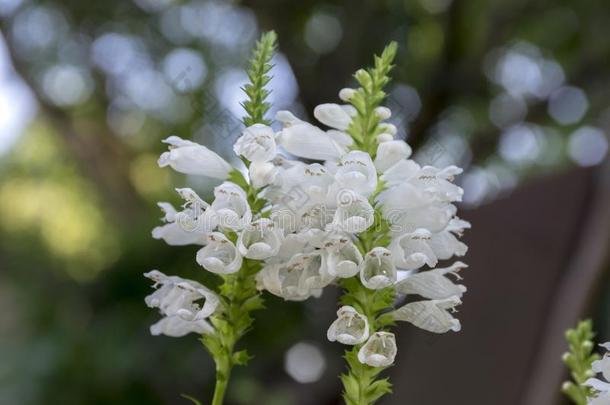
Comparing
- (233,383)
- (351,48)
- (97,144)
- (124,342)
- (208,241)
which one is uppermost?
(208,241)

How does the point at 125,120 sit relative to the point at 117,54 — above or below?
below

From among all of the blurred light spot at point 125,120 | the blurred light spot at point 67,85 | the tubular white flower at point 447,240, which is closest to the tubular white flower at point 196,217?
the tubular white flower at point 447,240

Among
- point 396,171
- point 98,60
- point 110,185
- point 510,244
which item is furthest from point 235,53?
point 396,171

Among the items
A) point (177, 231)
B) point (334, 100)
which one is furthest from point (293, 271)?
point (334, 100)

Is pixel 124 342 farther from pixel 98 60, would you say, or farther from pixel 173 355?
pixel 98 60

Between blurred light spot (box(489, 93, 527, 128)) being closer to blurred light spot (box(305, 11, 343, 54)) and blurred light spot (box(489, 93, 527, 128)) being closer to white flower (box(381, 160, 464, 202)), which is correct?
blurred light spot (box(305, 11, 343, 54))

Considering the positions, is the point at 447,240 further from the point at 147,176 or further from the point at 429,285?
the point at 147,176

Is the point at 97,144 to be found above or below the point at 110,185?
above
